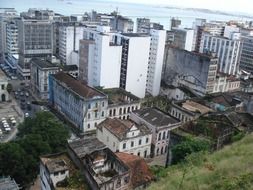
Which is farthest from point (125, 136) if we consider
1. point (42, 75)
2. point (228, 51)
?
point (228, 51)

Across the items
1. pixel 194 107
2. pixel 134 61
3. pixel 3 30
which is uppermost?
pixel 3 30

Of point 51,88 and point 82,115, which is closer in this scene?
point 82,115

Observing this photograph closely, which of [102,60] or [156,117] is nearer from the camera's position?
[156,117]

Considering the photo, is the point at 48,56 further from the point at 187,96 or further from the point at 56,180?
the point at 56,180

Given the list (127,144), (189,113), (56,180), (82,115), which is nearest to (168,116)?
(189,113)

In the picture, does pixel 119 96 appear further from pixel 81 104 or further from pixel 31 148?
pixel 31 148

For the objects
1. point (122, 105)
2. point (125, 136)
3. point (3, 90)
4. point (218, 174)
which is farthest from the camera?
point (3, 90)

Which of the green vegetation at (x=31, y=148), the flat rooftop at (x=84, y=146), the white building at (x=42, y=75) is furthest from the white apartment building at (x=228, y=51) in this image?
the flat rooftop at (x=84, y=146)
